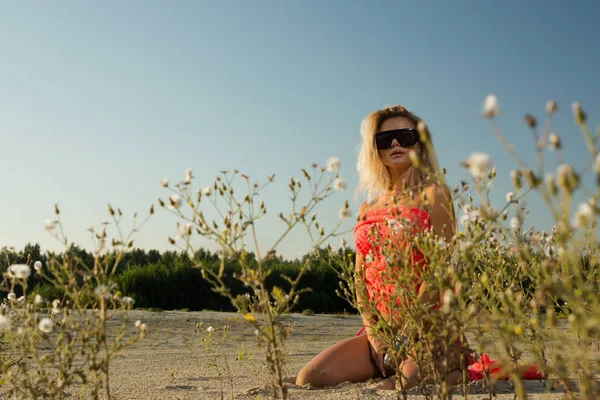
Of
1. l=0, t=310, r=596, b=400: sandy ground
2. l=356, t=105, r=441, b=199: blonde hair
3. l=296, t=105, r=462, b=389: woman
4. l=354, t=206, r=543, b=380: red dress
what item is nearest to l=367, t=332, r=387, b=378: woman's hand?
l=296, t=105, r=462, b=389: woman

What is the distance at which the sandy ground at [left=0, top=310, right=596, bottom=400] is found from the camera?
3715mm

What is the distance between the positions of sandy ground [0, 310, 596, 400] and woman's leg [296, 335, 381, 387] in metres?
0.14

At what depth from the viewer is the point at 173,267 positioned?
1567 cm

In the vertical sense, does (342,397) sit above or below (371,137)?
below

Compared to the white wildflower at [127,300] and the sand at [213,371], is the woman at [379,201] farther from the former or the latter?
the white wildflower at [127,300]

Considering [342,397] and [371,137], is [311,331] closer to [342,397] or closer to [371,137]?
[371,137]

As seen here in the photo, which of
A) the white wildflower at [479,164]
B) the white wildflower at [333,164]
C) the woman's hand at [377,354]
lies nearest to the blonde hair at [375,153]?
the woman's hand at [377,354]

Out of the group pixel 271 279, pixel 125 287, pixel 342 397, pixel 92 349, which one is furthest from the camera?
pixel 271 279

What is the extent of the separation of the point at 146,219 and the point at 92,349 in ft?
1.81

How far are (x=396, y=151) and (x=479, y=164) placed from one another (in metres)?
3.07

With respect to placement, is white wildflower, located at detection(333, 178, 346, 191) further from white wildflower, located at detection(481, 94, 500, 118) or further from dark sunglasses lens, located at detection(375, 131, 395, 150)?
dark sunglasses lens, located at detection(375, 131, 395, 150)

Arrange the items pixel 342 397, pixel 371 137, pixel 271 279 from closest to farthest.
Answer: pixel 342 397 → pixel 371 137 → pixel 271 279

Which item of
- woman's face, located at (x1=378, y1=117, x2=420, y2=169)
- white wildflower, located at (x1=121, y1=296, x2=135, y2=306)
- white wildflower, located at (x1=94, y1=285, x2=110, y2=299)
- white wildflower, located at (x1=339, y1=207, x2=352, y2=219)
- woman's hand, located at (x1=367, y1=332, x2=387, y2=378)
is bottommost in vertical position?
woman's hand, located at (x1=367, y1=332, x2=387, y2=378)

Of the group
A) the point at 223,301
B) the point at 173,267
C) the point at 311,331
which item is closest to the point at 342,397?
the point at 311,331
